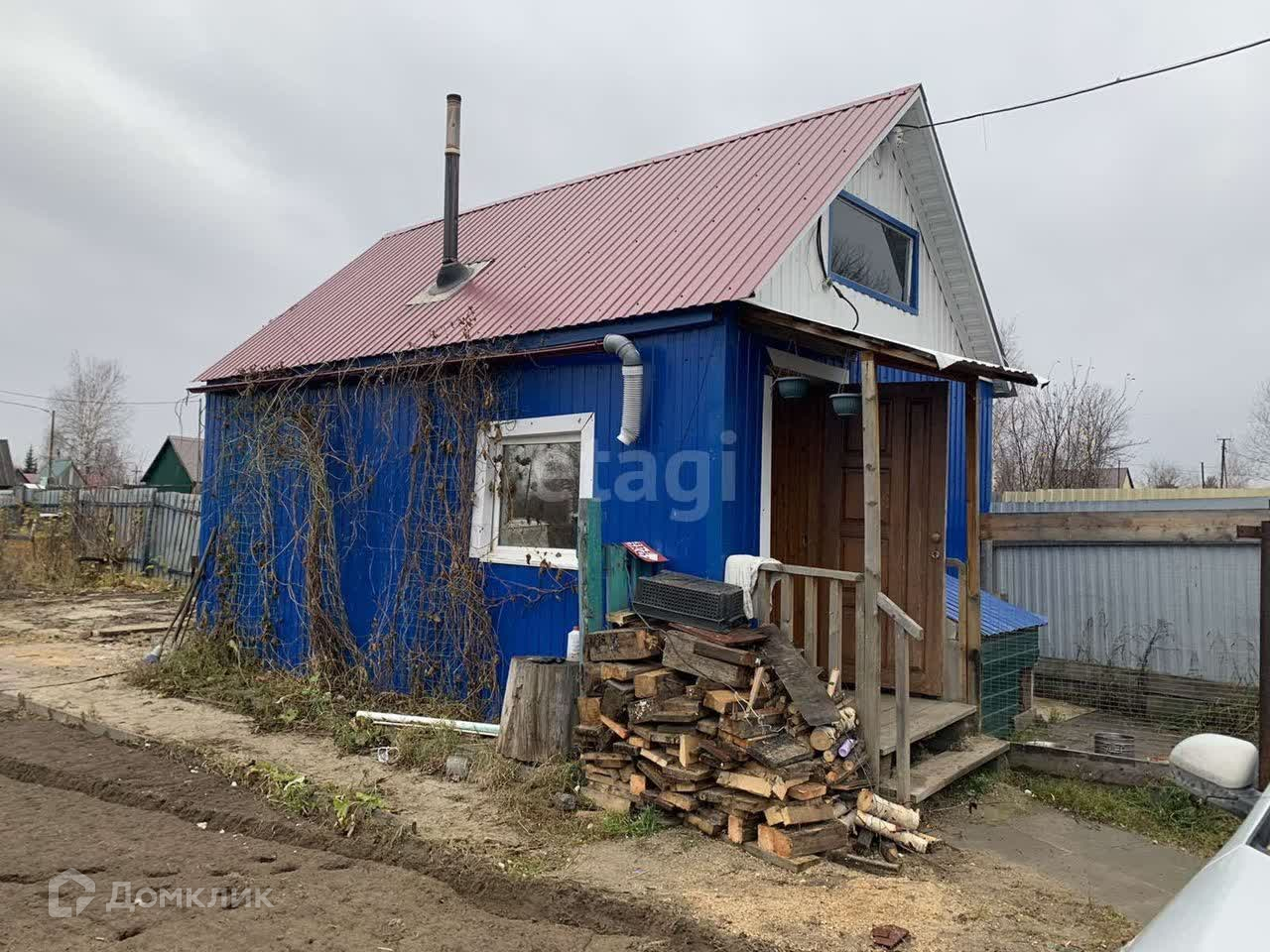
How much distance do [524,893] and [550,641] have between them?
2.69 metres

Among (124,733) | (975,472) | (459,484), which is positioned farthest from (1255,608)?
(124,733)

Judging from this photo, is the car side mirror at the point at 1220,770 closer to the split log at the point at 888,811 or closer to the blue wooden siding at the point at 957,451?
the split log at the point at 888,811

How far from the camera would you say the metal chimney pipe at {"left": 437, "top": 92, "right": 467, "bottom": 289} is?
356 inches

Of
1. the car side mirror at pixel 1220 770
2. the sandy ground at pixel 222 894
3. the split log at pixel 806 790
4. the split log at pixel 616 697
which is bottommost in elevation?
the sandy ground at pixel 222 894

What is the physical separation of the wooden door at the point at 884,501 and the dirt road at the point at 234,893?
3.69 metres

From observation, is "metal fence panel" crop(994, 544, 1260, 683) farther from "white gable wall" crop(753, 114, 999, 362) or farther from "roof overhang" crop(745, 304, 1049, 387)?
"roof overhang" crop(745, 304, 1049, 387)

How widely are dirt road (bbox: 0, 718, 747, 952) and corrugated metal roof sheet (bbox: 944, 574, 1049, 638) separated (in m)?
4.11

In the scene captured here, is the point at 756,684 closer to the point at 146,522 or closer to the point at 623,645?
the point at 623,645

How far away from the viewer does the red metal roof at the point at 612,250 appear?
6629 mm

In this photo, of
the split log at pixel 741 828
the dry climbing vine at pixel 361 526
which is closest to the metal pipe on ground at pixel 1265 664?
the split log at pixel 741 828

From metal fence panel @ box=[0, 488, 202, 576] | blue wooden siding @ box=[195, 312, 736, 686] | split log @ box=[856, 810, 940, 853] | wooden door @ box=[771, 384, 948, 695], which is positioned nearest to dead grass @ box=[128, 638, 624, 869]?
blue wooden siding @ box=[195, 312, 736, 686]

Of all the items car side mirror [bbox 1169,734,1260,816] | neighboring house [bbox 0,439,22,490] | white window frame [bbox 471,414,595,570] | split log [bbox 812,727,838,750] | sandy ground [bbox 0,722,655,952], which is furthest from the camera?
neighboring house [bbox 0,439,22,490]

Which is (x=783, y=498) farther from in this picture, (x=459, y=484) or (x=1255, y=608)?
(x=1255, y=608)
